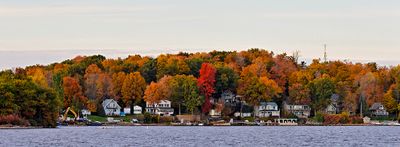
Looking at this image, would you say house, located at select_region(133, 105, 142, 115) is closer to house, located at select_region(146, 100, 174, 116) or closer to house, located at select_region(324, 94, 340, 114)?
house, located at select_region(146, 100, 174, 116)

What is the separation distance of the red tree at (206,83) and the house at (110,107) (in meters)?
15.5

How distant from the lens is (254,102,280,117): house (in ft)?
530

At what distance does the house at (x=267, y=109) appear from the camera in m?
162

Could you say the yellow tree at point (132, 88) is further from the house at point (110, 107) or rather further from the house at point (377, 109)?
the house at point (377, 109)

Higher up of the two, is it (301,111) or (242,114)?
(301,111)

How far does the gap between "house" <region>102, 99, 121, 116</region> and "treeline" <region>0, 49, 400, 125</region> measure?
1.25 meters

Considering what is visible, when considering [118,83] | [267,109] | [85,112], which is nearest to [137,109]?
[118,83]

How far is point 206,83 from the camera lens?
157 meters

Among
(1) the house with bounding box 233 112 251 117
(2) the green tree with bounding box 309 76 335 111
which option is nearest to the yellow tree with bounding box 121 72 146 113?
(1) the house with bounding box 233 112 251 117

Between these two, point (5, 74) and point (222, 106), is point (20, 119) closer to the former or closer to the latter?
point (5, 74)

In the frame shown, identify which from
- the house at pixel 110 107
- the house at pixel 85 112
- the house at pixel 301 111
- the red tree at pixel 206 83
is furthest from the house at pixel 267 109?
the house at pixel 85 112

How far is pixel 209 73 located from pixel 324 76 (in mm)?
22028

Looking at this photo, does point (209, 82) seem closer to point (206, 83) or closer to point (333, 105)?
point (206, 83)

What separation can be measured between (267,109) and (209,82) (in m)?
12.5
